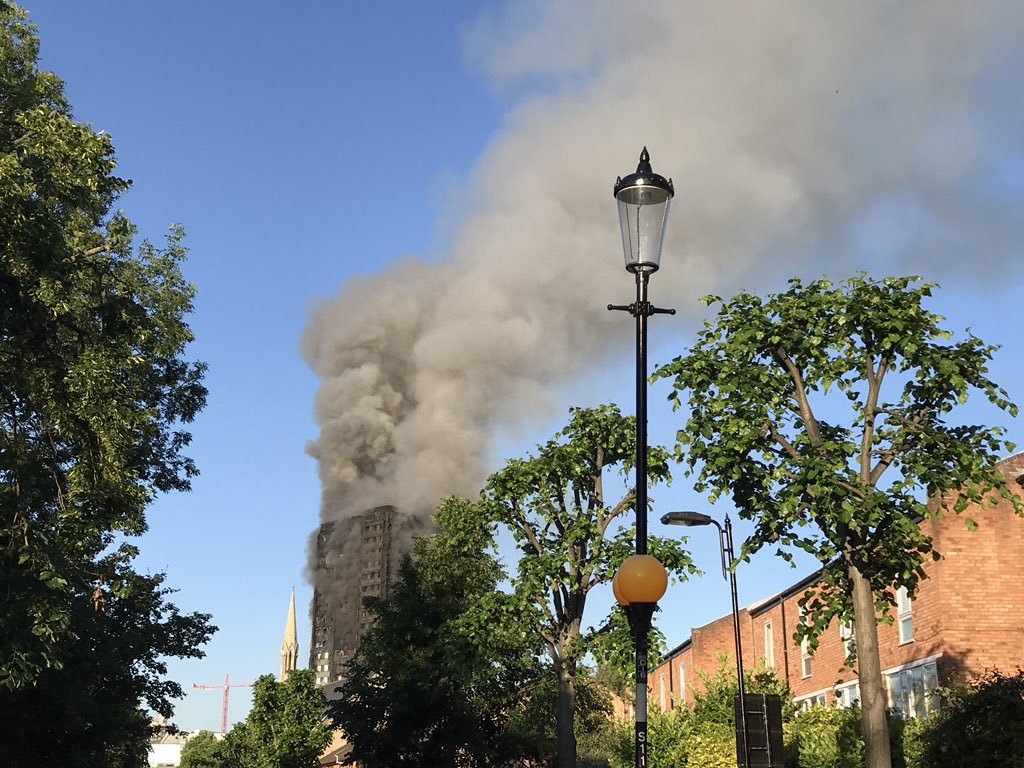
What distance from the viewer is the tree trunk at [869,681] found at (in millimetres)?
16781

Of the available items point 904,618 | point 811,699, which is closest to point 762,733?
point 904,618

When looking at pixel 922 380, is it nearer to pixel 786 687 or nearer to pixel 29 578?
pixel 29 578

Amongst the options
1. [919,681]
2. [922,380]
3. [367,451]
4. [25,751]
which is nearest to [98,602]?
[25,751]

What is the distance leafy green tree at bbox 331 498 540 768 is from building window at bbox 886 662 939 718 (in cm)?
1187

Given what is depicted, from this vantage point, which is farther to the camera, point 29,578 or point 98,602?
point 98,602

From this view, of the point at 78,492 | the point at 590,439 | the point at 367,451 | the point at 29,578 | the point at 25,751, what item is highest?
the point at 367,451

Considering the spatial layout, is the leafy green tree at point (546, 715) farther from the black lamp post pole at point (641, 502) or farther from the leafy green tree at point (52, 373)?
the black lamp post pole at point (641, 502)

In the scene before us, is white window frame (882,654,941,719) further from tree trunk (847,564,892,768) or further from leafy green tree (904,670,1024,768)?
tree trunk (847,564,892,768)

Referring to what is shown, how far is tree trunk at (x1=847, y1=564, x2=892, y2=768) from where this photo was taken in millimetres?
16781

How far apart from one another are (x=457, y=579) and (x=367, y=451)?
88.1 m

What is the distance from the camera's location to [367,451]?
426 ft

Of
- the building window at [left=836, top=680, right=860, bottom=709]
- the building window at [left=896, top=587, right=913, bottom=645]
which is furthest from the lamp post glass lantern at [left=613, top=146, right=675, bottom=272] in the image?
the building window at [left=836, top=680, right=860, bottom=709]

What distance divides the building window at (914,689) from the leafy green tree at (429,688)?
11870 mm

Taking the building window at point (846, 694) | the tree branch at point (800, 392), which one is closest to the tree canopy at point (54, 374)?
the tree branch at point (800, 392)
